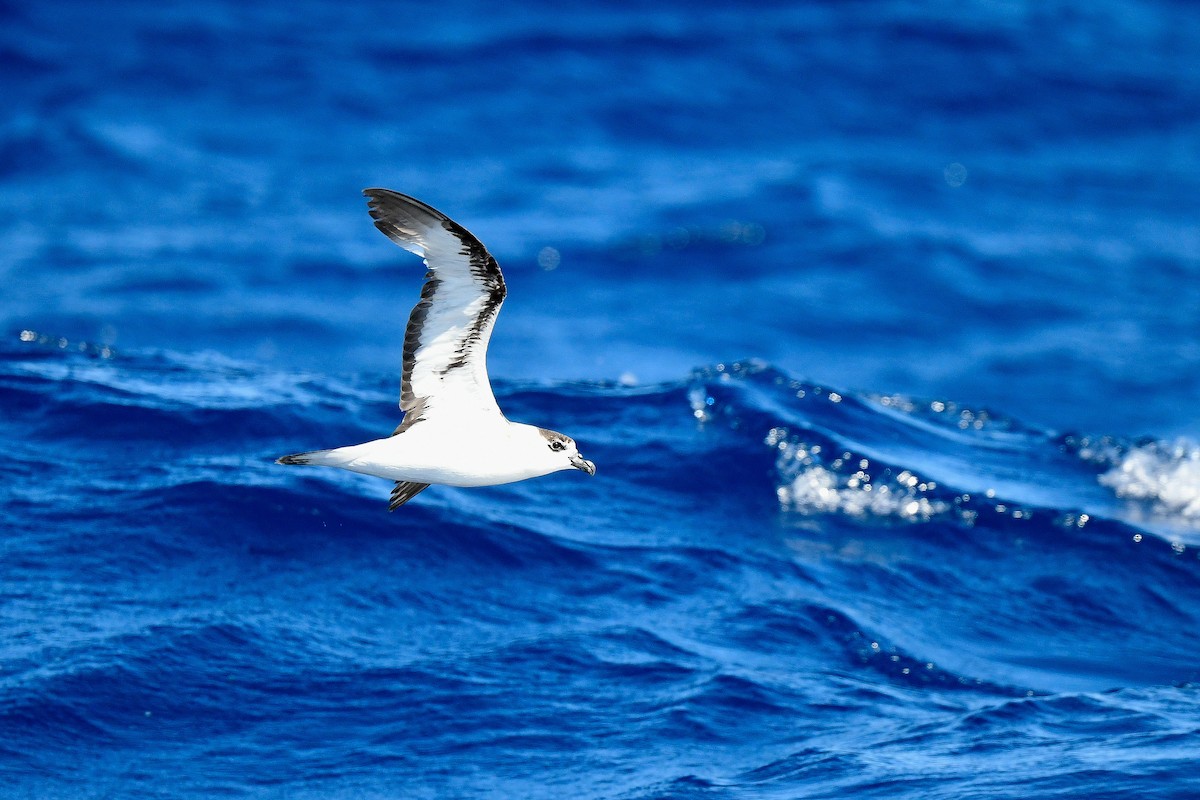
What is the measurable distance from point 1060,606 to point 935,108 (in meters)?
19.8

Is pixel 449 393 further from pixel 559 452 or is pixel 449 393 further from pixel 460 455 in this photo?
pixel 559 452

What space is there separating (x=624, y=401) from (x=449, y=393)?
8.30 m

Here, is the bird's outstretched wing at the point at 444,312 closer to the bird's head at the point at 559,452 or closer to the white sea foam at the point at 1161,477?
the bird's head at the point at 559,452

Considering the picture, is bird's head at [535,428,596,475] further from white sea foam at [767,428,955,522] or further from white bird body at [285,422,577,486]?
white sea foam at [767,428,955,522]

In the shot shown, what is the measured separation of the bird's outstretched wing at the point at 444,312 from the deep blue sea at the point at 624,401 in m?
3.29

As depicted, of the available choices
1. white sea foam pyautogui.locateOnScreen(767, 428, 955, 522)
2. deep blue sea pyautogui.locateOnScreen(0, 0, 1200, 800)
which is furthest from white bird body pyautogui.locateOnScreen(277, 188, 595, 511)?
white sea foam pyautogui.locateOnScreen(767, 428, 955, 522)

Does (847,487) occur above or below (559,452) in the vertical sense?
above

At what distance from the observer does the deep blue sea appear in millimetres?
10875

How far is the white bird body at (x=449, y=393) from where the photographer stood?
764cm

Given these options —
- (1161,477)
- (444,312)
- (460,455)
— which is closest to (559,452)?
(460,455)

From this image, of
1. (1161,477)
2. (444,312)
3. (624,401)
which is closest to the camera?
(444,312)

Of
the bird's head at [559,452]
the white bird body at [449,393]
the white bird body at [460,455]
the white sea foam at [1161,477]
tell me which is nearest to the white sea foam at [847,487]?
the white sea foam at [1161,477]

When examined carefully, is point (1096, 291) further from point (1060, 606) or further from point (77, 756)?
point (77, 756)

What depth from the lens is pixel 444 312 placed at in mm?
8047
